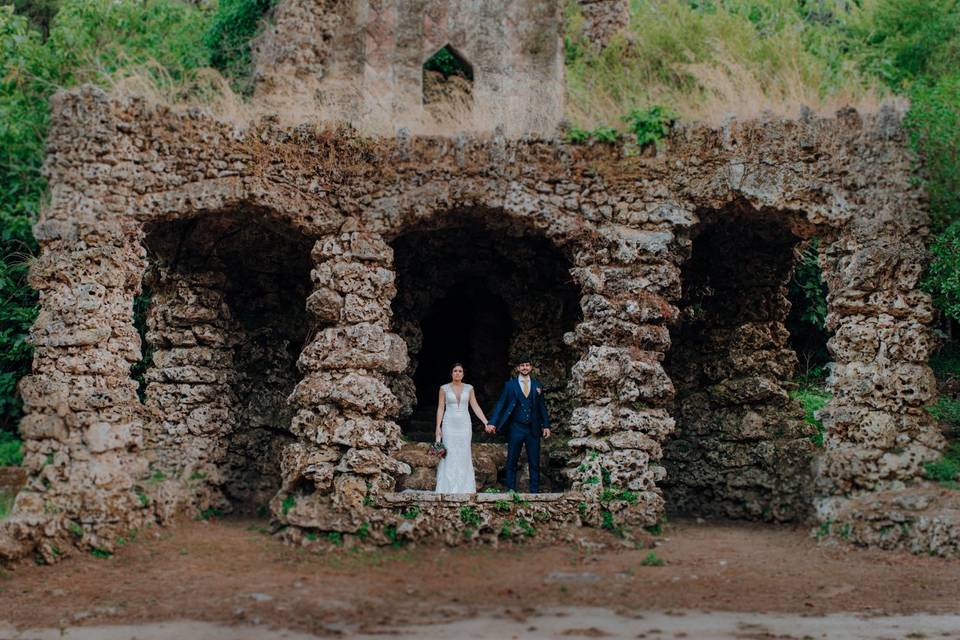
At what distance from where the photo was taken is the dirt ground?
815 cm

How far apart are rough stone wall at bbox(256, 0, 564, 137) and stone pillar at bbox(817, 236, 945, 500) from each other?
6.35 meters

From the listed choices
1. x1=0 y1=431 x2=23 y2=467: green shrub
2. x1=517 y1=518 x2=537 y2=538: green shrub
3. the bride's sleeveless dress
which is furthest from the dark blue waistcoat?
x1=0 y1=431 x2=23 y2=467: green shrub

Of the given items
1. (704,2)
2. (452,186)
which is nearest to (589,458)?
(452,186)

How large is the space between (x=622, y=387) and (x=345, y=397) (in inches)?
122

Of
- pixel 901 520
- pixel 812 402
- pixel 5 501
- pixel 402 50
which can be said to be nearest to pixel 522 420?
pixel 901 520

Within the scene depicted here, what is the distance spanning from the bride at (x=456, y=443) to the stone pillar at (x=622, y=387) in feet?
3.82

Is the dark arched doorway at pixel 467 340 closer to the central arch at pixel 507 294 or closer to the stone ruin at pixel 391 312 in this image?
the central arch at pixel 507 294

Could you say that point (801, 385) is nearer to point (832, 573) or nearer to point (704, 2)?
point (832, 573)

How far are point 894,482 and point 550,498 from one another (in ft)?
11.9

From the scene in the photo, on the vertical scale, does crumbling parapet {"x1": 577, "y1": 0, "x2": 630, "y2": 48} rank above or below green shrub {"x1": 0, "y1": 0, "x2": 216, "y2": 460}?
above

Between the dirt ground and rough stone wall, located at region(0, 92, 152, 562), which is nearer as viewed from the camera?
the dirt ground

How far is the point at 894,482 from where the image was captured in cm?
1088

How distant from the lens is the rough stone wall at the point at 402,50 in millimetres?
16672

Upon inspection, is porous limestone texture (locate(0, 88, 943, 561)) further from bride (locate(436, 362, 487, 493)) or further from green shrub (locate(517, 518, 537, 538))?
bride (locate(436, 362, 487, 493))
